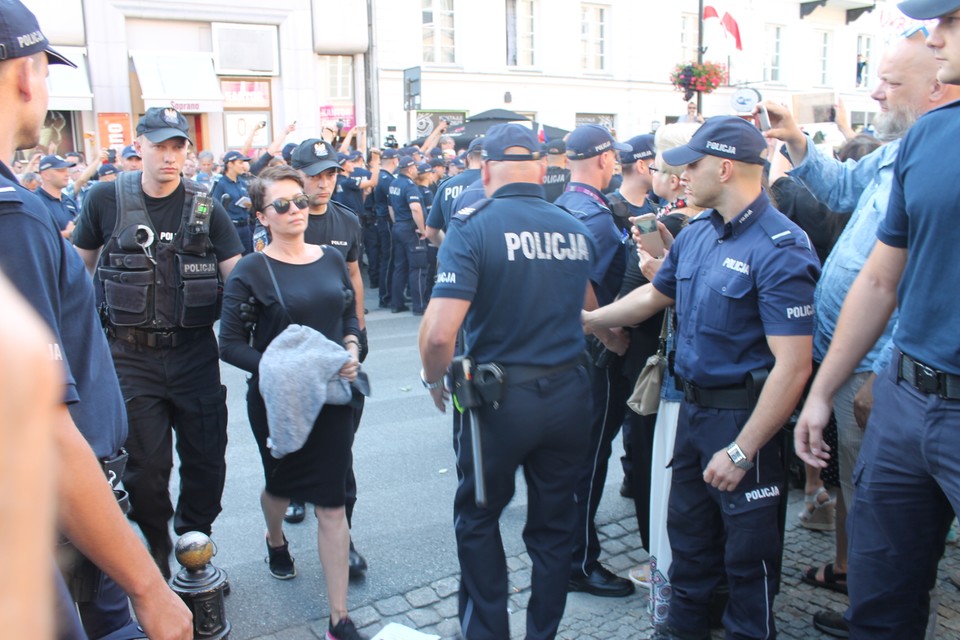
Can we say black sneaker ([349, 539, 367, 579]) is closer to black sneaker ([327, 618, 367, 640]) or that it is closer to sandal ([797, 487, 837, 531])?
black sneaker ([327, 618, 367, 640])

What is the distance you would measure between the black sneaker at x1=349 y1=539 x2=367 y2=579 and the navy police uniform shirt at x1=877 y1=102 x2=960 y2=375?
266 cm

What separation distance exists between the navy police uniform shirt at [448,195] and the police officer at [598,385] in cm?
302

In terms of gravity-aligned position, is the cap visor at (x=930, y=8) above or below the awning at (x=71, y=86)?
below

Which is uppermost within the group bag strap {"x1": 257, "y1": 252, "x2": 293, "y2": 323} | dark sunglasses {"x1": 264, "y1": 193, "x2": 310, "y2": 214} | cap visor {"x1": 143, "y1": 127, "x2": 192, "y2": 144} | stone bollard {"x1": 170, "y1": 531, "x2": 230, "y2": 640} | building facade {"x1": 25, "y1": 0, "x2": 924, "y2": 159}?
building facade {"x1": 25, "y1": 0, "x2": 924, "y2": 159}

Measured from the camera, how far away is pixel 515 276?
3.01 metres

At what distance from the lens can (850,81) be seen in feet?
106

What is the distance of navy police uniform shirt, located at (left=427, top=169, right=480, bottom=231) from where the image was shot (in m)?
7.20

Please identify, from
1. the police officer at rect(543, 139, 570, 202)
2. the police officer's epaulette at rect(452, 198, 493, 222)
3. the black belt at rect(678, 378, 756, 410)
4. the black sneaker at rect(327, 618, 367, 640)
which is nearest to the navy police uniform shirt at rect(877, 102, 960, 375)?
the black belt at rect(678, 378, 756, 410)

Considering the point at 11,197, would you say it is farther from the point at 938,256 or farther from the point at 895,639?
the point at 895,639

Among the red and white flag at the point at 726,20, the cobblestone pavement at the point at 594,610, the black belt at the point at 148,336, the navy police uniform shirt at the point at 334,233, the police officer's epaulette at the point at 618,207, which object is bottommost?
the cobblestone pavement at the point at 594,610

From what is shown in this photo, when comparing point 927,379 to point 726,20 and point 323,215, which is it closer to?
point 323,215

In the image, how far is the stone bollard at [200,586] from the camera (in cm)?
257

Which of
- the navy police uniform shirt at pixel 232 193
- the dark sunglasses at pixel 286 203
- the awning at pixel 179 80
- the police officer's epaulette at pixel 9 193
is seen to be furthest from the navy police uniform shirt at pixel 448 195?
the awning at pixel 179 80

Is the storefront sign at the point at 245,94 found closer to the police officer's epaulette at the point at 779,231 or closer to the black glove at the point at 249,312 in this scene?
the black glove at the point at 249,312
